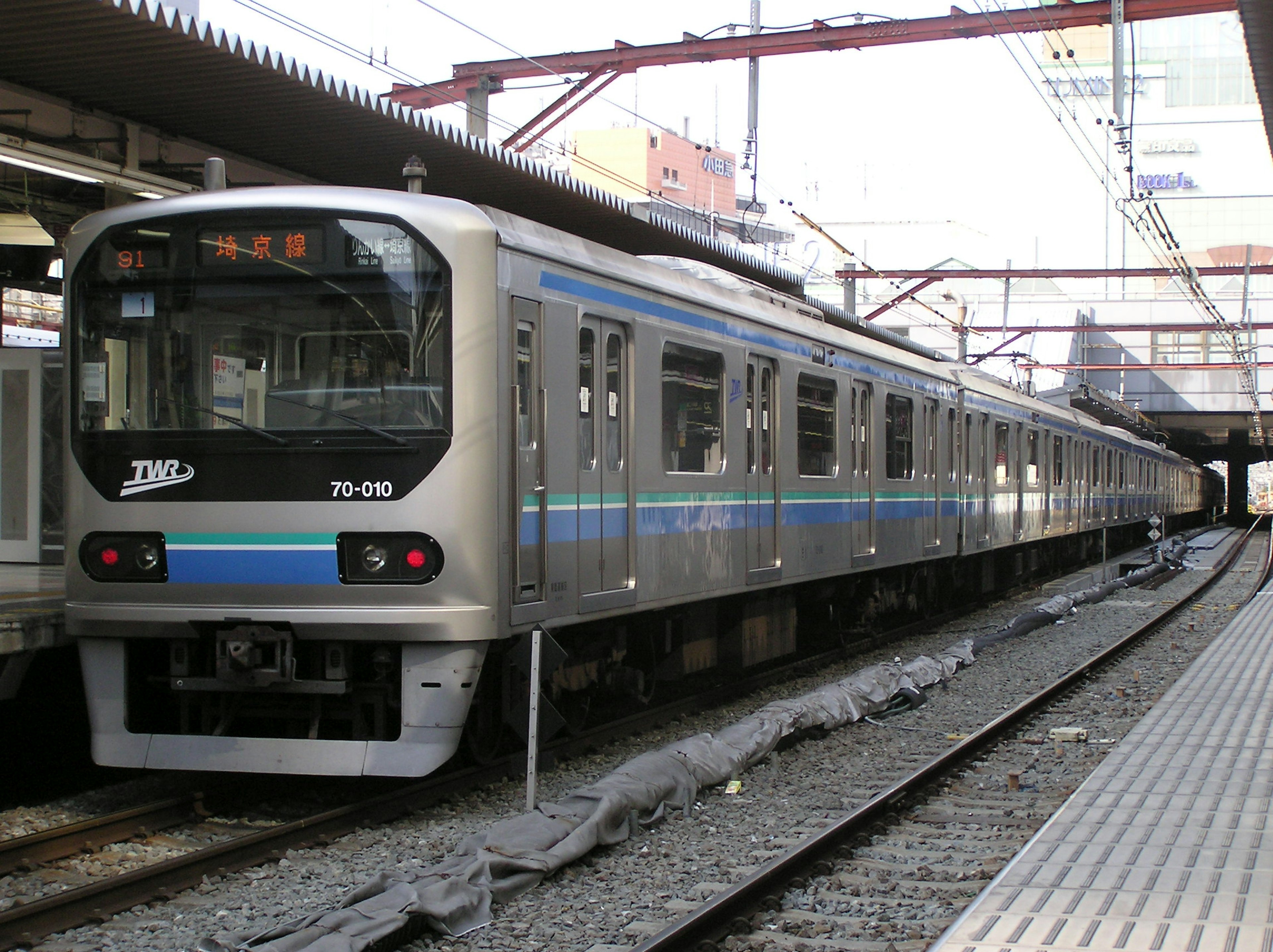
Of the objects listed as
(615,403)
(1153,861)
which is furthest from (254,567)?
(1153,861)

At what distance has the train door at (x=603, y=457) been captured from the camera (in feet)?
24.5

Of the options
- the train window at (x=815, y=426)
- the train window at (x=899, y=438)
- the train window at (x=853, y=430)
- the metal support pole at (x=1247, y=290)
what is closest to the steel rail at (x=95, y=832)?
the train window at (x=815, y=426)

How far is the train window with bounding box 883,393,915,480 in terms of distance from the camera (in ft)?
43.4

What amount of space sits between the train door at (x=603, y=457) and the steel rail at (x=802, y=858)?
190 cm

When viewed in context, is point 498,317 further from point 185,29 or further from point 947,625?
point 947,625

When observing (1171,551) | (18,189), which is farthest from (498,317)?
(1171,551)

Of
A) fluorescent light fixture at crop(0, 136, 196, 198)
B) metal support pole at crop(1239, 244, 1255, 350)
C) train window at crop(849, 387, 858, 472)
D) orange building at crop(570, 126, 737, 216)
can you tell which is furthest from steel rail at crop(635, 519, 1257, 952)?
orange building at crop(570, 126, 737, 216)

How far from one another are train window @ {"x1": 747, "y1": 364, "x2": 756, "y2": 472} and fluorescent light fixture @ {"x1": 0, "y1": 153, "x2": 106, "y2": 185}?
14.3ft

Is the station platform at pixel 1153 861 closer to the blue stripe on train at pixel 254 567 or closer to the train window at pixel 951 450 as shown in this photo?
the blue stripe on train at pixel 254 567

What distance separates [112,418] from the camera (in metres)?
6.62

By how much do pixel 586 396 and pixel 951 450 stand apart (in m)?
9.15

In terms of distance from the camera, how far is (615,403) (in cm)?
784

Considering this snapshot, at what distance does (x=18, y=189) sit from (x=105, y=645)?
516cm

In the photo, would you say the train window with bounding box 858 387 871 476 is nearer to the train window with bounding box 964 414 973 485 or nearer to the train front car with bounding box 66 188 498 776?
the train window with bounding box 964 414 973 485
